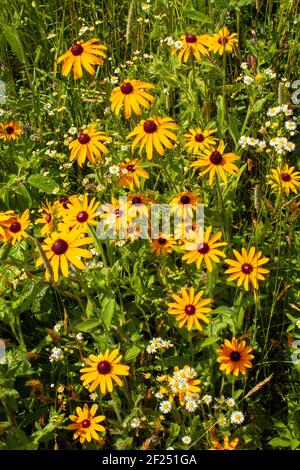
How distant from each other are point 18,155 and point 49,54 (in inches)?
36.6

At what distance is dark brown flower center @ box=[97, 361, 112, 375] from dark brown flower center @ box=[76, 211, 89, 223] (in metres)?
0.49

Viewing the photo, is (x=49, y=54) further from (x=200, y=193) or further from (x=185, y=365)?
(x=185, y=365)

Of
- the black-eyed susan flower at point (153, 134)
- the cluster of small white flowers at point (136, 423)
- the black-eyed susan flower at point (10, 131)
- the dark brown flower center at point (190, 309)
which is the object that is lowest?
the cluster of small white flowers at point (136, 423)

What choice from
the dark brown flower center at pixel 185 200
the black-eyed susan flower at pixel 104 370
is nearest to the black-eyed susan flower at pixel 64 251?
the black-eyed susan flower at pixel 104 370

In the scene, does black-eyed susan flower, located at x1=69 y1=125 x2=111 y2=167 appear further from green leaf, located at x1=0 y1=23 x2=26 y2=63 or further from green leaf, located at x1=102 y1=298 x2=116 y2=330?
green leaf, located at x1=0 y1=23 x2=26 y2=63

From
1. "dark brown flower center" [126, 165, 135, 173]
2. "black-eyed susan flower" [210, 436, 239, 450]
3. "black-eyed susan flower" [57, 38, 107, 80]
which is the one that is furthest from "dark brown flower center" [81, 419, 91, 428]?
"black-eyed susan flower" [57, 38, 107, 80]

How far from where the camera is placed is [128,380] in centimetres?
198

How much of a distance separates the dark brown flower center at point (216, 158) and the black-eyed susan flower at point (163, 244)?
32cm

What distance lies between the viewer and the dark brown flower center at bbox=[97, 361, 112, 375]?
166 centimetres

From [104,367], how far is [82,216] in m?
0.53

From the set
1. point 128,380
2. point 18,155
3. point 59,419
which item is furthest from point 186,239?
point 18,155

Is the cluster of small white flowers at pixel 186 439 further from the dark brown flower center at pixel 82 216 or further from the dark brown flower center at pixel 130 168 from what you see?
the dark brown flower center at pixel 130 168

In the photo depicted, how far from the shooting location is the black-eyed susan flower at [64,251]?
1.60 m

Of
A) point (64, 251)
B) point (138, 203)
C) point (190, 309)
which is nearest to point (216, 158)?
point (138, 203)
